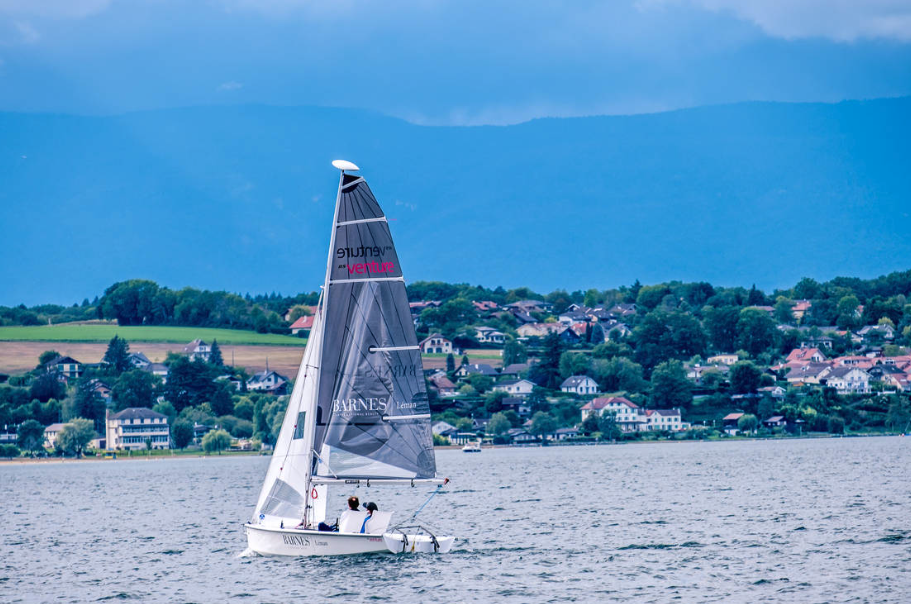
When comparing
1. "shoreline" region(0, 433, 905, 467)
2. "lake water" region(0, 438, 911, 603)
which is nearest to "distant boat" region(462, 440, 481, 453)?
"shoreline" region(0, 433, 905, 467)

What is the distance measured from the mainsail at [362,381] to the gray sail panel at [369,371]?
0.09 ft

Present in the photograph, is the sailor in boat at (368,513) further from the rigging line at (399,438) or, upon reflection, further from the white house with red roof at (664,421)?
the white house with red roof at (664,421)

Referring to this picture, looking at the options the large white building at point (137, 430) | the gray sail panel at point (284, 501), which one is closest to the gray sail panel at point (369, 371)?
the gray sail panel at point (284, 501)

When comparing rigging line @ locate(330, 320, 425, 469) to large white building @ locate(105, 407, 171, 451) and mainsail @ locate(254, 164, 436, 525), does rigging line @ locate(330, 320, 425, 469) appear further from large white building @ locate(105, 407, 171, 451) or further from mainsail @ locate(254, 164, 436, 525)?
large white building @ locate(105, 407, 171, 451)

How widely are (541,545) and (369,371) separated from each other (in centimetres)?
980

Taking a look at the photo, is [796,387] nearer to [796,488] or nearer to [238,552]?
[796,488]

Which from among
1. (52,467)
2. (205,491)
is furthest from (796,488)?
(52,467)

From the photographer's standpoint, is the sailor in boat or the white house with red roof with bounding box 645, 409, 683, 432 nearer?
the sailor in boat

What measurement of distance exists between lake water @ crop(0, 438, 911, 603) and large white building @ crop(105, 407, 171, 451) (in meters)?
82.4

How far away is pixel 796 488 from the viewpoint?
2586 inches

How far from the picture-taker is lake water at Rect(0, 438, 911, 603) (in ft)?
109

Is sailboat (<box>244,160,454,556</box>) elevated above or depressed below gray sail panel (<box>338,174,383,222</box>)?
below

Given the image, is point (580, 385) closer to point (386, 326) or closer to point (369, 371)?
point (369, 371)

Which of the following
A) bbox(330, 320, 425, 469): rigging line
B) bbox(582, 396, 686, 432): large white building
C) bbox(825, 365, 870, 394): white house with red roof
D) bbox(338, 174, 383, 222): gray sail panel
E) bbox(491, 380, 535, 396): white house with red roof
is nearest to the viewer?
bbox(338, 174, 383, 222): gray sail panel
